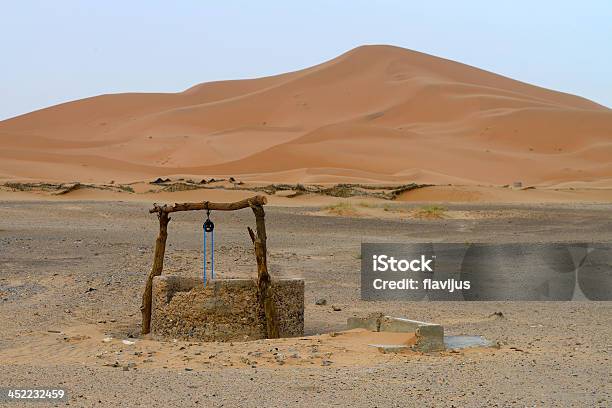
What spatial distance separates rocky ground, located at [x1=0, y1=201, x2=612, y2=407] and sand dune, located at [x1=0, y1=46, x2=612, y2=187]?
2772cm

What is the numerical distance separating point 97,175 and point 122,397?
46.5 metres

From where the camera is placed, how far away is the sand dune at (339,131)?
58500 millimetres

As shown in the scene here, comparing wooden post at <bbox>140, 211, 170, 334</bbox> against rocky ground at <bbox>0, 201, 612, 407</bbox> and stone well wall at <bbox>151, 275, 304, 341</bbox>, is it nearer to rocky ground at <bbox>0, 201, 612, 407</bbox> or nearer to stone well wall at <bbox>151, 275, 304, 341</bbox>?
rocky ground at <bbox>0, 201, 612, 407</bbox>

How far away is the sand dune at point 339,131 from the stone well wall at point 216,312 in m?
34.8

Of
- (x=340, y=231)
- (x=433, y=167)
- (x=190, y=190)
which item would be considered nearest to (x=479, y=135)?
(x=433, y=167)

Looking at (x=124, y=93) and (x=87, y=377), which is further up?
(x=124, y=93)

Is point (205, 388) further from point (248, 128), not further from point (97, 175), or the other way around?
point (248, 128)

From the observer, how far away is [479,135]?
247ft

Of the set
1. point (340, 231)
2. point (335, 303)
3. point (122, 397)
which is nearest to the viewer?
point (122, 397)

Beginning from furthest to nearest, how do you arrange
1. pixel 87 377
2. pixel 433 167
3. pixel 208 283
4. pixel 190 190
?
pixel 433 167
pixel 190 190
pixel 208 283
pixel 87 377

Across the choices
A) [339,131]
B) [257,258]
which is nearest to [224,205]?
[257,258]

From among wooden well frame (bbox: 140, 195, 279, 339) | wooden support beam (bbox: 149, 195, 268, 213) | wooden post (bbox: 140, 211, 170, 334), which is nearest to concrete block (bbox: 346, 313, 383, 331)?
wooden well frame (bbox: 140, 195, 279, 339)

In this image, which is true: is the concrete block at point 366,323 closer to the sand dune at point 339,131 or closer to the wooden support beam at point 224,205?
the wooden support beam at point 224,205

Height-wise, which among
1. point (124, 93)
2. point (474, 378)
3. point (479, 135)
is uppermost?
point (124, 93)
